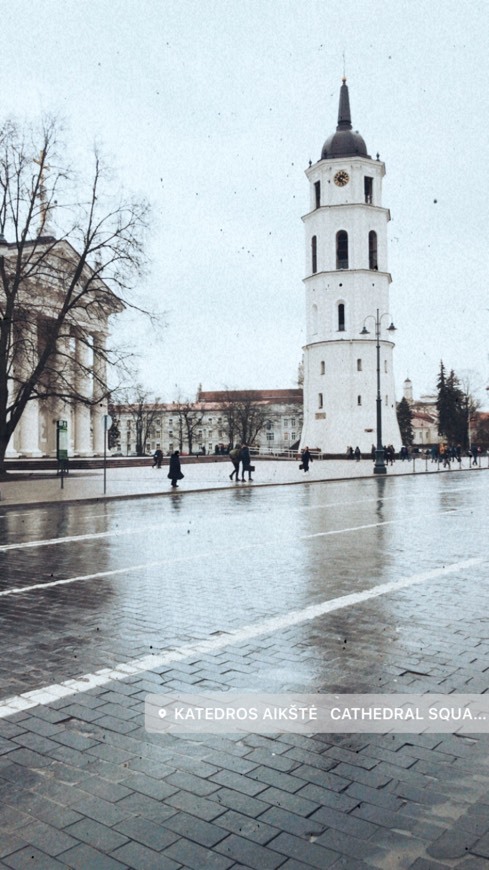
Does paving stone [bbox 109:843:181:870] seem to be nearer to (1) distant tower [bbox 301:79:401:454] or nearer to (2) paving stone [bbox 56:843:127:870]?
(2) paving stone [bbox 56:843:127:870]

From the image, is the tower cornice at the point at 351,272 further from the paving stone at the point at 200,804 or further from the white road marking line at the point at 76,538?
the paving stone at the point at 200,804

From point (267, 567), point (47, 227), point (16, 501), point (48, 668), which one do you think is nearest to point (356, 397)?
point (47, 227)

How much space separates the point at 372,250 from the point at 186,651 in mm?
73559

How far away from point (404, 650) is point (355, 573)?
343 cm

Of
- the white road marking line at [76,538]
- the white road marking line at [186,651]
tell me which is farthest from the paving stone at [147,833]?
the white road marking line at [76,538]

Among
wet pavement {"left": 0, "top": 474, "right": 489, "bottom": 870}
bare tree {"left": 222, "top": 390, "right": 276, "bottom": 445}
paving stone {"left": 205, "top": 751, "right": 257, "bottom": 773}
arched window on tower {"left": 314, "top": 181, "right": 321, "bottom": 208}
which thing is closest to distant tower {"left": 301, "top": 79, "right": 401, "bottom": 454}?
arched window on tower {"left": 314, "top": 181, "right": 321, "bottom": 208}

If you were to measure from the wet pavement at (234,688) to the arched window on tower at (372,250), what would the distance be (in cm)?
6701

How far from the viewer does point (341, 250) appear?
73.9 metres

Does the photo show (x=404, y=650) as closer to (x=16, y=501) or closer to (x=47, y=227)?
(x=16, y=501)

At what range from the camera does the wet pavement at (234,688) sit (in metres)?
2.98

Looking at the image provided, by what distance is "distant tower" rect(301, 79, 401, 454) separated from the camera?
236ft

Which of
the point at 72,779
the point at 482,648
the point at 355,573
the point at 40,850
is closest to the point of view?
the point at 40,850

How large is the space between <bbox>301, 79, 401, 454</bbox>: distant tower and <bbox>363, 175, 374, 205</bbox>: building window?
0.10m

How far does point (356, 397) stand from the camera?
71.9 meters
